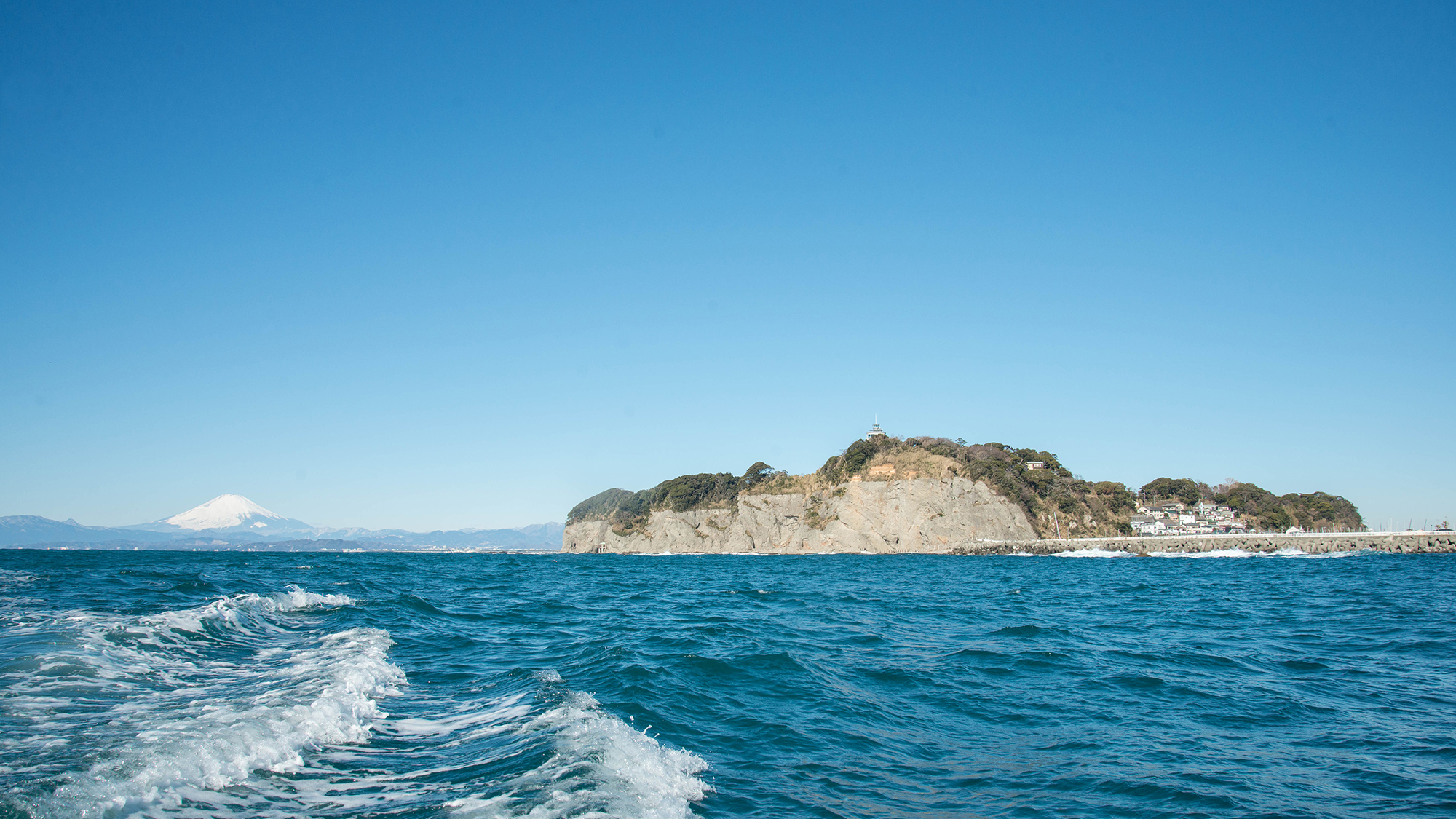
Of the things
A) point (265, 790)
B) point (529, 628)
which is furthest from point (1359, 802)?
point (529, 628)

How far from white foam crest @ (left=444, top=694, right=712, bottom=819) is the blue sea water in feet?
0.12

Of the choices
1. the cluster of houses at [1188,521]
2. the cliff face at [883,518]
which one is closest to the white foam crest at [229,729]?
the cliff face at [883,518]

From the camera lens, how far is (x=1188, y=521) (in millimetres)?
102938

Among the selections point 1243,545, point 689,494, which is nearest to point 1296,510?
point 1243,545

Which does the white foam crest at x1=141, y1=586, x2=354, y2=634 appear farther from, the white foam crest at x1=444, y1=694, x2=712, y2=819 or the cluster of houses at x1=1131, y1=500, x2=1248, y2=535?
the cluster of houses at x1=1131, y1=500, x2=1248, y2=535

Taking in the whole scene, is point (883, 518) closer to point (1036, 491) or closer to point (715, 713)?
point (1036, 491)

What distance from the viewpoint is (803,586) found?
30.4 metres

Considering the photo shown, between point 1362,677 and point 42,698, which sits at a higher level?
point 42,698

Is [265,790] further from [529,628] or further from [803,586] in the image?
[803,586]

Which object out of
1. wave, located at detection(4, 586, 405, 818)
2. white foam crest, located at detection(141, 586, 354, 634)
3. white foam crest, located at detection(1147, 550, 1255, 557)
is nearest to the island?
white foam crest, located at detection(1147, 550, 1255, 557)

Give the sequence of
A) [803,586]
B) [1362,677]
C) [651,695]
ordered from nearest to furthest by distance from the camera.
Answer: [651,695] → [1362,677] → [803,586]

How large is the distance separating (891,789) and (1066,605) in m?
18.9

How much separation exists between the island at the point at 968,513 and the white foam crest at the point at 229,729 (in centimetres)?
8820

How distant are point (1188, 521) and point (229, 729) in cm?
12175
